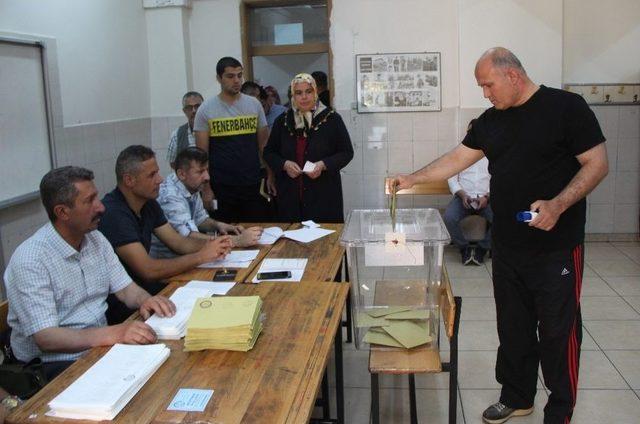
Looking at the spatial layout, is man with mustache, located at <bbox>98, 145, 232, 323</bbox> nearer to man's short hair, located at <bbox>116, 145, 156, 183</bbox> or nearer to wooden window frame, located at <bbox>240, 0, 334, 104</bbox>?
man's short hair, located at <bbox>116, 145, 156, 183</bbox>

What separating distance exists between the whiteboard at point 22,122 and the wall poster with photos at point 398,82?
3.01 m

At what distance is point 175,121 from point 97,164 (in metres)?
1.33

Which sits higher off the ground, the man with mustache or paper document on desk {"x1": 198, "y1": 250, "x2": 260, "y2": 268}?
the man with mustache

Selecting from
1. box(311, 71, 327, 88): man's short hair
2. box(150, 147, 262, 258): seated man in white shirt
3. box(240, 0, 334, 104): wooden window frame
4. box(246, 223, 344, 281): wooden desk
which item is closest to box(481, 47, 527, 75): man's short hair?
box(246, 223, 344, 281): wooden desk

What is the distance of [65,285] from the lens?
2279 mm

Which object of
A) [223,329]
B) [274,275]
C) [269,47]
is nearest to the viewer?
[223,329]

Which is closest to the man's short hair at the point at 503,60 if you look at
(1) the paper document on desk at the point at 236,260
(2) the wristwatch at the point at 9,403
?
(1) the paper document on desk at the point at 236,260

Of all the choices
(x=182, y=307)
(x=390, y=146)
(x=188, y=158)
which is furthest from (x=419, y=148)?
(x=182, y=307)

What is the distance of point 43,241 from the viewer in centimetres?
225

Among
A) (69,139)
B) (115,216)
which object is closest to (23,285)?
(115,216)

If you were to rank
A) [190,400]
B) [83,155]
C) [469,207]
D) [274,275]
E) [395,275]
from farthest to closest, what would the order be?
[469,207] < [83,155] < [395,275] < [274,275] < [190,400]

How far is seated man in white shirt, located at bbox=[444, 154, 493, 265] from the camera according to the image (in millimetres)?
5492

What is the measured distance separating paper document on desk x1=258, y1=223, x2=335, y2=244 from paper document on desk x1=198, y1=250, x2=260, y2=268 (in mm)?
228

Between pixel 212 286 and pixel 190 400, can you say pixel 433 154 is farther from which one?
pixel 190 400
